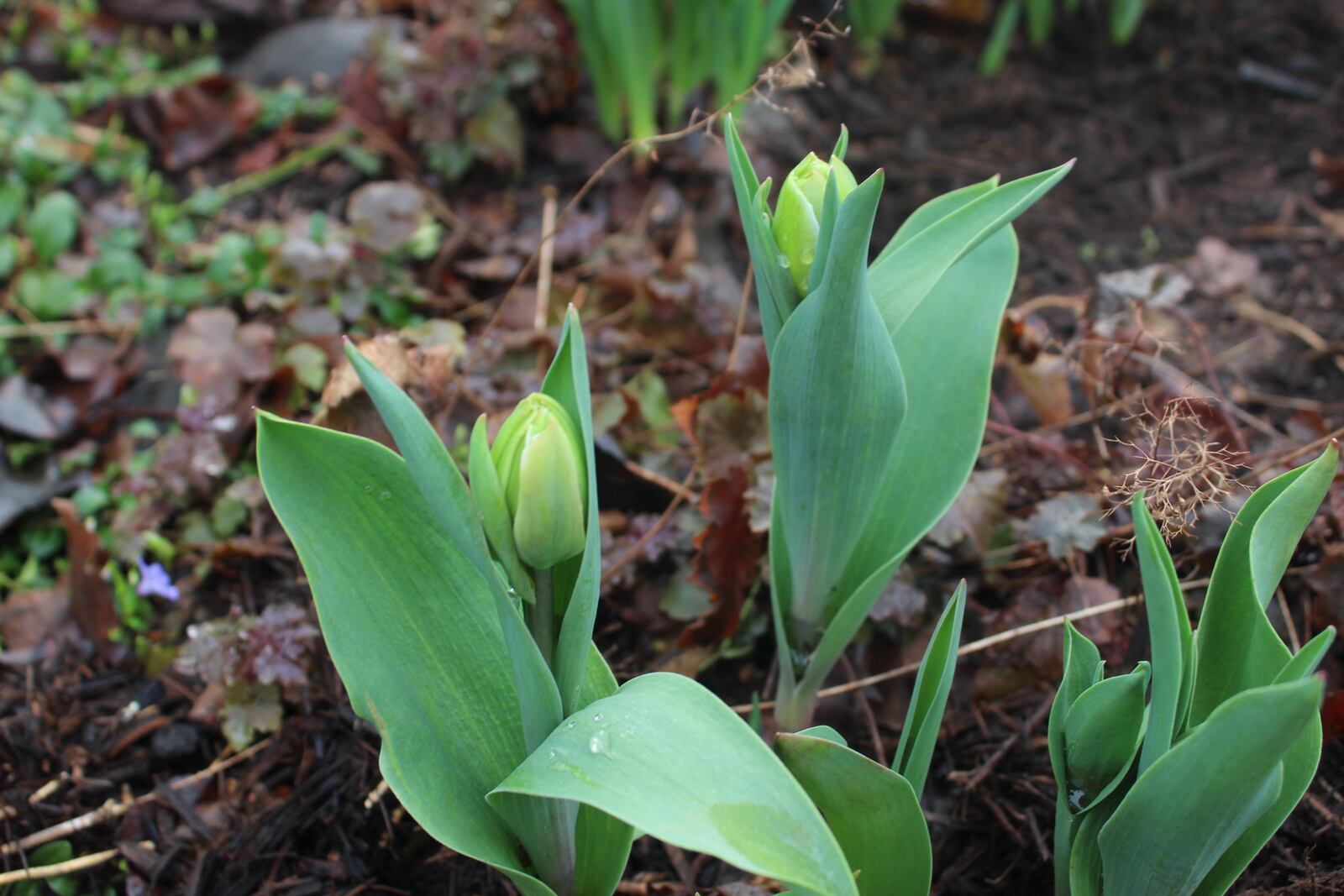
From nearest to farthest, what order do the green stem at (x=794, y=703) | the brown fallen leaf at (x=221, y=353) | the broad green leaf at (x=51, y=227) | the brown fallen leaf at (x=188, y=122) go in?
the green stem at (x=794, y=703)
the brown fallen leaf at (x=221, y=353)
the broad green leaf at (x=51, y=227)
the brown fallen leaf at (x=188, y=122)

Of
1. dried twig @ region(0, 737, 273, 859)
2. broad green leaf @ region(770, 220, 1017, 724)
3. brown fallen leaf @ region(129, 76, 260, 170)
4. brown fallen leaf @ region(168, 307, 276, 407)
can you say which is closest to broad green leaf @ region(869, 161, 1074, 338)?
broad green leaf @ region(770, 220, 1017, 724)

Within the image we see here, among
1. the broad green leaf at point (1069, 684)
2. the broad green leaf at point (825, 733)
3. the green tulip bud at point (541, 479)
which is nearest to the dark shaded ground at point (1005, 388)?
the broad green leaf at point (1069, 684)

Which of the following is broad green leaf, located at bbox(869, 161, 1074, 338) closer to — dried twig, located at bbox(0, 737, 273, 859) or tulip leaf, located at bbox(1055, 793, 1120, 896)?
tulip leaf, located at bbox(1055, 793, 1120, 896)

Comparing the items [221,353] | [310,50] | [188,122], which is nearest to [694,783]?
[221,353]

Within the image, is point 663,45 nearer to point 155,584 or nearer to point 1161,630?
point 155,584

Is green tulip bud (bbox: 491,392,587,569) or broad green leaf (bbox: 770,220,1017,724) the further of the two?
broad green leaf (bbox: 770,220,1017,724)

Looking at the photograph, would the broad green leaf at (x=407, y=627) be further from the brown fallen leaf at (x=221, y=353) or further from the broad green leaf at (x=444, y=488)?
the brown fallen leaf at (x=221, y=353)
